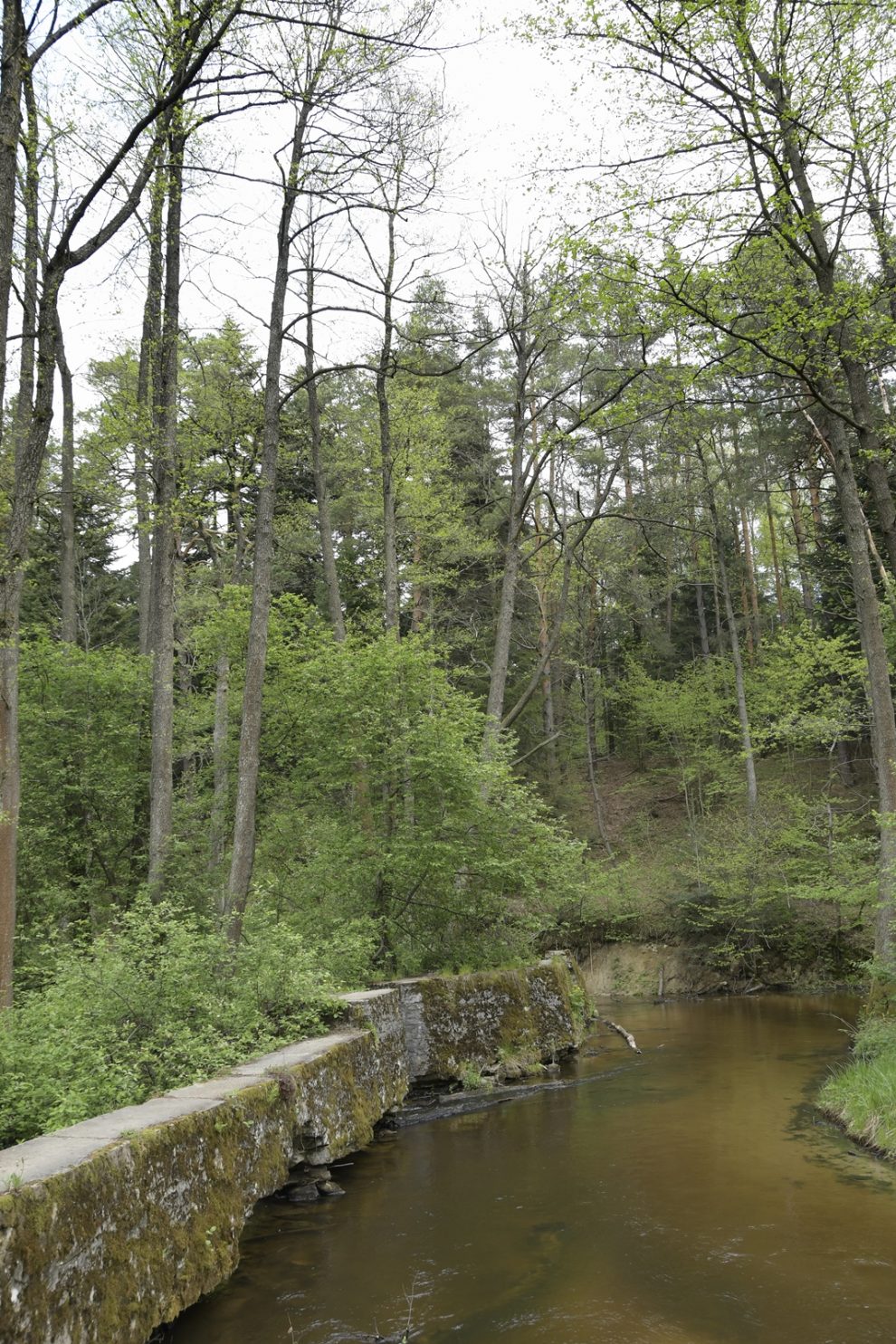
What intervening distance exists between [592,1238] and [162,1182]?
8.60ft

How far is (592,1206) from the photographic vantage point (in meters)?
5.88

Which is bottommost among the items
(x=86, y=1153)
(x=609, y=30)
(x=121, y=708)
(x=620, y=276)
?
(x=86, y=1153)

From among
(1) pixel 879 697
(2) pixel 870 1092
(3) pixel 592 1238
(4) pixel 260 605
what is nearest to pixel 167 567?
(4) pixel 260 605

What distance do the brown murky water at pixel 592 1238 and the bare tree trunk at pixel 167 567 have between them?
5214 mm

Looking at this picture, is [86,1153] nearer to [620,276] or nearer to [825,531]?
[620,276]

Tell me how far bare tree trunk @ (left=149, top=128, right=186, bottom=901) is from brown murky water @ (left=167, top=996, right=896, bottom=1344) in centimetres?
521

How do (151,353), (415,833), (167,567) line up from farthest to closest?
(151,353), (167,567), (415,833)

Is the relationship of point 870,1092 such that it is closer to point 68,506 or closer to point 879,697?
point 879,697

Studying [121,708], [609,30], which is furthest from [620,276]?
[121,708]

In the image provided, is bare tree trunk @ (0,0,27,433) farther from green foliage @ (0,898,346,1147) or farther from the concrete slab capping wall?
the concrete slab capping wall

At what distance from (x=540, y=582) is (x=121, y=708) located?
42.8 ft

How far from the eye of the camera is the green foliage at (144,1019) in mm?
5047

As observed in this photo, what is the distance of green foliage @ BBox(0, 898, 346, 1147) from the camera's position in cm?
505

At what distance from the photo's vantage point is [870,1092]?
7453 mm
